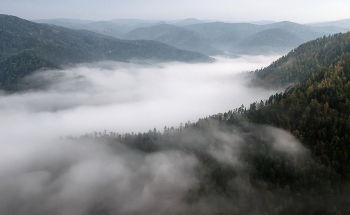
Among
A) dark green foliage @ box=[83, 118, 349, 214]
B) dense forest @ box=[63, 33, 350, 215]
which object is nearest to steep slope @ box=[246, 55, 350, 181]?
dense forest @ box=[63, 33, 350, 215]

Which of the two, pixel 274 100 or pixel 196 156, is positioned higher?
pixel 274 100

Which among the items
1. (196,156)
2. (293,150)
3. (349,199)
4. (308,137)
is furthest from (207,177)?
(349,199)

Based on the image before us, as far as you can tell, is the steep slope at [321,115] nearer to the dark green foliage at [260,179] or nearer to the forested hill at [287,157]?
the forested hill at [287,157]

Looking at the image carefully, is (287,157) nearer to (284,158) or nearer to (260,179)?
(284,158)

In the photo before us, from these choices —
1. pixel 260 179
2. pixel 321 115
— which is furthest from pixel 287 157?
pixel 321 115

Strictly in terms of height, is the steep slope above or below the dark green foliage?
above

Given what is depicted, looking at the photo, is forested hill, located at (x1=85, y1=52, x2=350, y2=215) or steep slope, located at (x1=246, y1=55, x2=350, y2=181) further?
steep slope, located at (x1=246, y1=55, x2=350, y2=181)

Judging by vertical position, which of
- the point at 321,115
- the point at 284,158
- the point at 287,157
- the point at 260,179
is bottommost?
the point at 260,179

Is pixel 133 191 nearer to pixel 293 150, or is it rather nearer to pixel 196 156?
pixel 196 156

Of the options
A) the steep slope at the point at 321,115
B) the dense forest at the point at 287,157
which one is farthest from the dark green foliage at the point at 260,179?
the steep slope at the point at 321,115

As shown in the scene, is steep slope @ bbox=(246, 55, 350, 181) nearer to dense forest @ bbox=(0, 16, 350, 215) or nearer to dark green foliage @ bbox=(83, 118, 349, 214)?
dense forest @ bbox=(0, 16, 350, 215)

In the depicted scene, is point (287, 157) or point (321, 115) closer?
point (287, 157)
